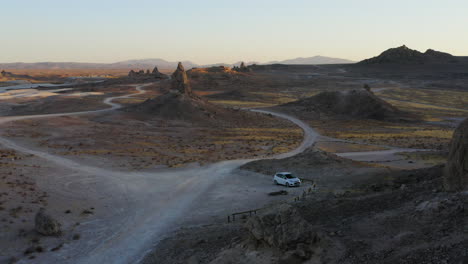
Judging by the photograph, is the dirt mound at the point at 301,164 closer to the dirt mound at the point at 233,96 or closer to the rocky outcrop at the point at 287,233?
the rocky outcrop at the point at 287,233

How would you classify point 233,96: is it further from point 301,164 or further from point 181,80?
point 301,164

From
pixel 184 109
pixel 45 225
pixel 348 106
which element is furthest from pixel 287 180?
pixel 348 106

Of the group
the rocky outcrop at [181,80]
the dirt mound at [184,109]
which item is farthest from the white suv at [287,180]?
the rocky outcrop at [181,80]

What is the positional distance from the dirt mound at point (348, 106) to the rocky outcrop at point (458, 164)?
78.5 metres

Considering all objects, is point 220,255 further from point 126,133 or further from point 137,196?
point 126,133

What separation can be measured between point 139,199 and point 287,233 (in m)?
19.8

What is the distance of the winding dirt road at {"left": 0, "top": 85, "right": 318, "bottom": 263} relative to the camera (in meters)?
23.1

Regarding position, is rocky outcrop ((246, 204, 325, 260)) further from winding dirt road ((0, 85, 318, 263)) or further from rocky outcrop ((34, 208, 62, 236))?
rocky outcrop ((34, 208, 62, 236))

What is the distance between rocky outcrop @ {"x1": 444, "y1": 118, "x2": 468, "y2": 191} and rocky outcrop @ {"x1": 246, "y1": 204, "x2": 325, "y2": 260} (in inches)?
291

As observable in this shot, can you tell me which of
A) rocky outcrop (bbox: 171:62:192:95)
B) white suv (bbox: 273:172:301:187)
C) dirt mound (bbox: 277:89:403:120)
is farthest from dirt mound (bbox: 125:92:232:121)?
white suv (bbox: 273:172:301:187)

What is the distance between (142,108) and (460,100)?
111 meters

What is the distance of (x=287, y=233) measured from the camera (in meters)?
16.5

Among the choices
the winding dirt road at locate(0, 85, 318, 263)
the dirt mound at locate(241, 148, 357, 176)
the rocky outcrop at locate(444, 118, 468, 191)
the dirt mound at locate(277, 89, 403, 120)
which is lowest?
the winding dirt road at locate(0, 85, 318, 263)

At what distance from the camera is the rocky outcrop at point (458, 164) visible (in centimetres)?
1841
